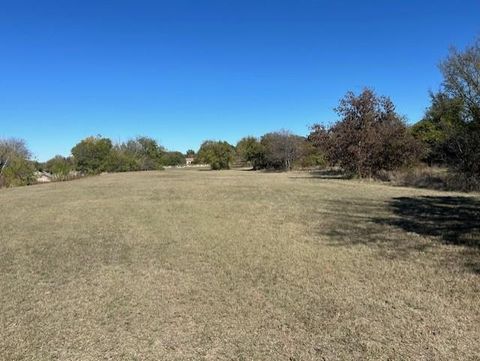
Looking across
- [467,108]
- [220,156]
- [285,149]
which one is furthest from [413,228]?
[220,156]

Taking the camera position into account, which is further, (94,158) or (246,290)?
(94,158)

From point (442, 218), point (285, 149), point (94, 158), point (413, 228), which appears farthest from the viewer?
point (94, 158)

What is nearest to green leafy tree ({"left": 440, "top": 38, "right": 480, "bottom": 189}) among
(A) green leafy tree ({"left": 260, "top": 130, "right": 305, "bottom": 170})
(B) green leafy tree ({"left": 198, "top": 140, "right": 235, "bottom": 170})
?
(A) green leafy tree ({"left": 260, "top": 130, "right": 305, "bottom": 170})

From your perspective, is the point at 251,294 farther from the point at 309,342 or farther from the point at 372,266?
the point at 372,266

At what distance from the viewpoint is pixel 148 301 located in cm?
453

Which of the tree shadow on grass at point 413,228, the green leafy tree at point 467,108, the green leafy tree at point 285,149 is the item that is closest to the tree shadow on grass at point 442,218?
the tree shadow on grass at point 413,228

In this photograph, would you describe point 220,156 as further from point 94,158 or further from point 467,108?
point 467,108

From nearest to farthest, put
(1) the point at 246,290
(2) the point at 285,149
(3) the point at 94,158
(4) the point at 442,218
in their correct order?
1. (1) the point at 246,290
2. (4) the point at 442,218
3. (2) the point at 285,149
4. (3) the point at 94,158

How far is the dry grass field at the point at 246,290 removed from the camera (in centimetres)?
345

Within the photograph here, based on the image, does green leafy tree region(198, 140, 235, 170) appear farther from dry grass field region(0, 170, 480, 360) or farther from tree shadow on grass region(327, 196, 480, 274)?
dry grass field region(0, 170, 480, 360)

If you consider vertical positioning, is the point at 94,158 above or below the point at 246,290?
above

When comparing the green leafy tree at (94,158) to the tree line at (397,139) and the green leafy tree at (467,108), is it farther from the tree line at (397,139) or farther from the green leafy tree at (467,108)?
the green leafy tree at (467,108)

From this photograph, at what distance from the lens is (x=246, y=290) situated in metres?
4.80

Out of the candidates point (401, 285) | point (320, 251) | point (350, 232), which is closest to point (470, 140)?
point (350, 232)
